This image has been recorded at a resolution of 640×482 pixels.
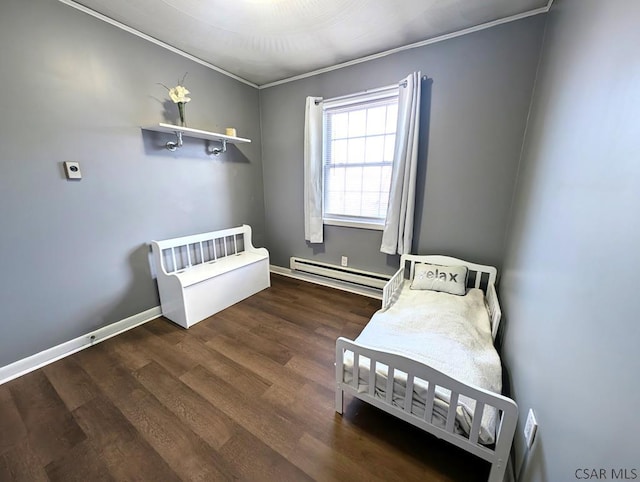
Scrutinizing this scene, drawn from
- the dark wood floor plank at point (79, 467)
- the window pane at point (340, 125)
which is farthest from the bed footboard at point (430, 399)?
the window pane at point (340, 125)

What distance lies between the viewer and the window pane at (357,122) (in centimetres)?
263

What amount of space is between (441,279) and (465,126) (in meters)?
1.35

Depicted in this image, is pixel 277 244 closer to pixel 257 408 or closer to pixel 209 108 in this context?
pixel 209 108

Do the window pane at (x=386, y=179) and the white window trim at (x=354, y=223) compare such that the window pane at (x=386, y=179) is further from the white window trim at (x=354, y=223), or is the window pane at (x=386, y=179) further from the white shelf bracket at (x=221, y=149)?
the white shelf bracket at (x=221, y=149)

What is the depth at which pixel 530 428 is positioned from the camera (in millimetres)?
994

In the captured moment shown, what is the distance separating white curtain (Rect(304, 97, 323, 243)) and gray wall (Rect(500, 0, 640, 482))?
1.98 meters

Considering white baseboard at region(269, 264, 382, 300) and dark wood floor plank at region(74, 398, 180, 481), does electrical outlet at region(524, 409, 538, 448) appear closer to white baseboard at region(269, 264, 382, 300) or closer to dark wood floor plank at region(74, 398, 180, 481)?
dark wood floor plank at region(74, 398, 180, 481)

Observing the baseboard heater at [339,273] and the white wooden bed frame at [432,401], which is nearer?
the white wooden bed frame at [432,401]

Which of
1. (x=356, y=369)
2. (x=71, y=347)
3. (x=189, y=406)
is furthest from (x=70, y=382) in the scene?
(x=356, y=369)

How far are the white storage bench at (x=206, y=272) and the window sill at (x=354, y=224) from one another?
2.96 ft

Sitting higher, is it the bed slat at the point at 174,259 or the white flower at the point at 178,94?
the white flower at the point at 178,94

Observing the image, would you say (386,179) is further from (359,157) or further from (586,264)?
(586,264)

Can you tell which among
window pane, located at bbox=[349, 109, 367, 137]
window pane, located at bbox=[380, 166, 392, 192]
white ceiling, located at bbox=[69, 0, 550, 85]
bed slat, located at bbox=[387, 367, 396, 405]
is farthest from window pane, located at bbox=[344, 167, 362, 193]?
bed slat, located at bbox=[387, 367, 396, 405]

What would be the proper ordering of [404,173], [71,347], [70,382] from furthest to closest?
[404,173] < [71,347] < [70,382]
